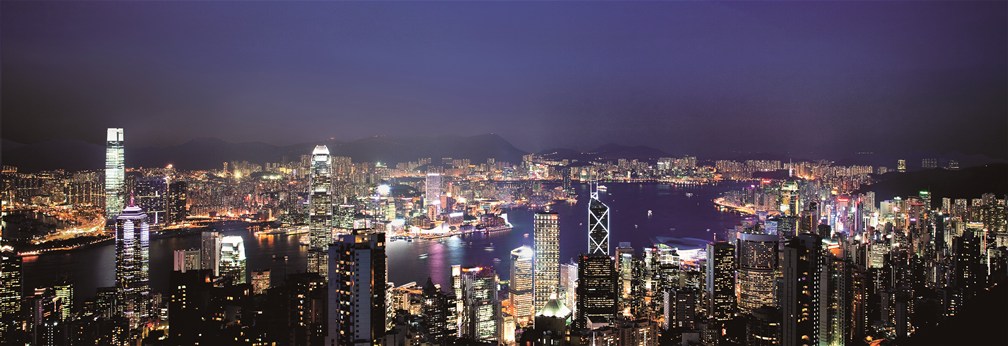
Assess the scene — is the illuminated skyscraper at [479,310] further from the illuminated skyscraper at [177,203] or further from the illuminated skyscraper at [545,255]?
the illuminated skyscraper at [177,203]

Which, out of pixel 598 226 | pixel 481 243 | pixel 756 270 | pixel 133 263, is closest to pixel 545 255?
pixel 598 226

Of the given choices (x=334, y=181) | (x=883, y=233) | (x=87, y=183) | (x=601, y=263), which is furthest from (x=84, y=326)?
(x=883, y=233)

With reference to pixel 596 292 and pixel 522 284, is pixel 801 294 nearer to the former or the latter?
pixel 596 292

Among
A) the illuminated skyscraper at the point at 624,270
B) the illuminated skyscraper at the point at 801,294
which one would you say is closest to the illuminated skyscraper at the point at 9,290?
the illuminated skyscraper at the point at 624,270

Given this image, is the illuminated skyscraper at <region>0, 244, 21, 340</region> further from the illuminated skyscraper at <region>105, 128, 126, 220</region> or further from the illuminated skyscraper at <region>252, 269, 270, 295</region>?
the illuminated skyscraper at <region>252, 269, 270, 295</region>

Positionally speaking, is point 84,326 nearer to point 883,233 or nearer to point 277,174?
point 277,174

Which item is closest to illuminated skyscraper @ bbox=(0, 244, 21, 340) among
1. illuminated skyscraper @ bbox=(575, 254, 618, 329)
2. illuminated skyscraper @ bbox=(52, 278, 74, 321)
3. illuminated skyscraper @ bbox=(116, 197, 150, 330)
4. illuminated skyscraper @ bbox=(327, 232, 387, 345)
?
illuminated skyscraper @ bbox=(52, 278, 74, 321)

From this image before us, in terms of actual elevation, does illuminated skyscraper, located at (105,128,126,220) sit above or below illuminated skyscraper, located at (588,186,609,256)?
above
